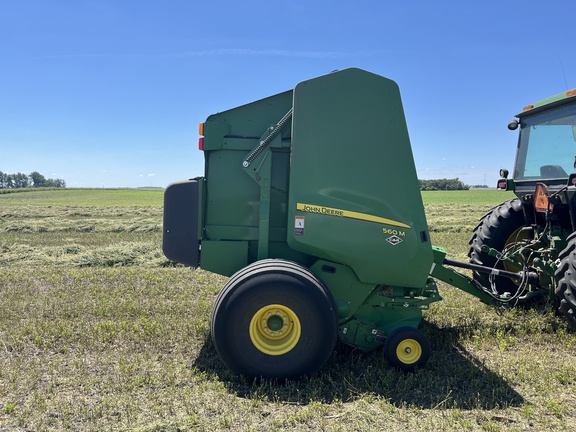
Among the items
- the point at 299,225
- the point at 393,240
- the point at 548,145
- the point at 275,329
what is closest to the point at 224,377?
the point at 275,329

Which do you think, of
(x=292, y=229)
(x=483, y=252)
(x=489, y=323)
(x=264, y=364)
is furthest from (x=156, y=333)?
(x=483, y=252)

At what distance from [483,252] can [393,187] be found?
260 cm

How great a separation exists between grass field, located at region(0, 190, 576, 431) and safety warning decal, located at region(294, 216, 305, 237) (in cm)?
119

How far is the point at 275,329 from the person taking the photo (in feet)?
11.9

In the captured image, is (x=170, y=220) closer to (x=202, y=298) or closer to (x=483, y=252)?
(x=202, y=298)

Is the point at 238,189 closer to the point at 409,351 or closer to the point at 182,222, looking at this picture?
the point at 182,222

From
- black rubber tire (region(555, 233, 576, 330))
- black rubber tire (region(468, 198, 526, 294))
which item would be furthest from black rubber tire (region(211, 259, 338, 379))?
black rubber tire (region(468, 198, 526, 294))

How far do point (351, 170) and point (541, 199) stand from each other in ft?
8.56

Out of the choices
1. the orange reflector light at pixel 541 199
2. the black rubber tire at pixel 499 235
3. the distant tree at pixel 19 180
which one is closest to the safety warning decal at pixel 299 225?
the orange reflector light at pixel 541 199

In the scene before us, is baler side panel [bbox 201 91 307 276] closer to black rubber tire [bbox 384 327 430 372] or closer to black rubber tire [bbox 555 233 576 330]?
black rubber tire [bbox 384 327 430 372]

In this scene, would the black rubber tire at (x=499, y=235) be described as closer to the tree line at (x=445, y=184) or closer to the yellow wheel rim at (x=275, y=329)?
the yellow wheel rim at (x=275, y=329)

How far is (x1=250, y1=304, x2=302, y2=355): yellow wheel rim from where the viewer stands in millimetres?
3572

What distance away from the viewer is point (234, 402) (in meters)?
3.29

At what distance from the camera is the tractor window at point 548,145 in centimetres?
512
